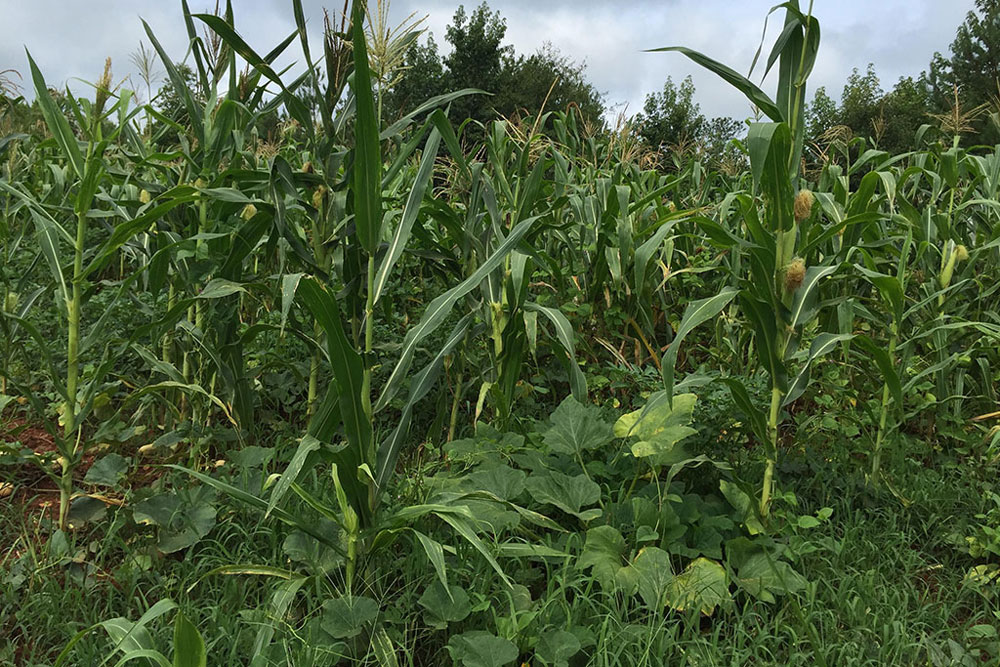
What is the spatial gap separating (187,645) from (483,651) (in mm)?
631

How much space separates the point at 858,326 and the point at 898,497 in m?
1.44

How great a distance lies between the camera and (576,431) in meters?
2.24

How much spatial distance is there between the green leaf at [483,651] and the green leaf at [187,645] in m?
0.55

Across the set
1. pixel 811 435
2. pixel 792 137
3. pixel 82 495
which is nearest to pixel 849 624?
pixel 811 435

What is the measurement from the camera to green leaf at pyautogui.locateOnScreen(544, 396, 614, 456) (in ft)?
7.27

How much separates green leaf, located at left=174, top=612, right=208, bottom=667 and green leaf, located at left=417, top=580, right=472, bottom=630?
21.8 inches

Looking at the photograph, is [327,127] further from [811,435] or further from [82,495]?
[811,435]

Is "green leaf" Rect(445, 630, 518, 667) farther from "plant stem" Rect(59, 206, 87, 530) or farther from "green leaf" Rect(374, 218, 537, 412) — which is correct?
"plant stem" Rect(59, 206, 87, 530)

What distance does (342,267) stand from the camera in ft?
7.48

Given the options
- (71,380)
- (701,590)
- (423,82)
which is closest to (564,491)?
Result: (701,590)

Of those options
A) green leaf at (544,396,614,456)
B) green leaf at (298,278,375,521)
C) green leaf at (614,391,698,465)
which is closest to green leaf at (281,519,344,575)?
green leaf at (298,278,375,521)

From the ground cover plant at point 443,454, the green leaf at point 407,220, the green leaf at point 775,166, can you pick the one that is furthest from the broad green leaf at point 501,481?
the green leaf at point 775,166

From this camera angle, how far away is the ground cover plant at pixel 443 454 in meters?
1.72

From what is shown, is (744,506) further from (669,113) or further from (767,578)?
(669,113)
